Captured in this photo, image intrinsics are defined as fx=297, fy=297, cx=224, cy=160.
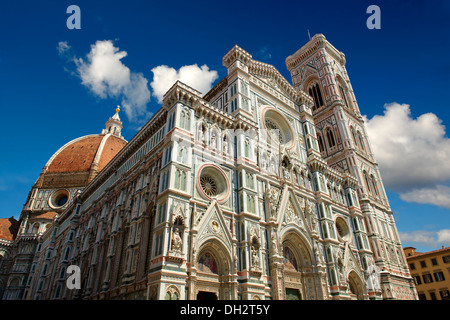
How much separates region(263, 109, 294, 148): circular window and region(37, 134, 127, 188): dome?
157ft

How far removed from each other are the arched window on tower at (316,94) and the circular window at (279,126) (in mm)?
19341

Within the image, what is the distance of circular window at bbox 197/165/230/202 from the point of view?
69.1 feet

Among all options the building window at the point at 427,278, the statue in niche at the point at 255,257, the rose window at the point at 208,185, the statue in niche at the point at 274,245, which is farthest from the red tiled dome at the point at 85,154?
the building window at the point at 427,278

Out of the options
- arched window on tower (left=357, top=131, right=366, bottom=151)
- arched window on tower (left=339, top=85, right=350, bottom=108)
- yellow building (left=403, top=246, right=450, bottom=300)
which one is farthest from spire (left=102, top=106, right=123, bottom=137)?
yellow building (left=403, top=246, right=450, bottom=300)

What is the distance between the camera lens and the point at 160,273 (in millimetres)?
15297

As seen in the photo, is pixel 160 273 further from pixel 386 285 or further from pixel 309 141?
pixel 386 285

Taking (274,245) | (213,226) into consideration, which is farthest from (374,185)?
(213,226)

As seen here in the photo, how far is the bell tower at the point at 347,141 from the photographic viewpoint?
1352 inches

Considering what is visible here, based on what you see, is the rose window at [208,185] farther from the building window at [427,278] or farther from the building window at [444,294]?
the building window at [427,278]

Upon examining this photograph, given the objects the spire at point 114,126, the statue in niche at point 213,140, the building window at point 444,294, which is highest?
the spire at point 114,126

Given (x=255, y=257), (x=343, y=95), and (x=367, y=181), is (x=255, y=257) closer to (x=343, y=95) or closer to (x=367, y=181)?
(x=367, y=181)

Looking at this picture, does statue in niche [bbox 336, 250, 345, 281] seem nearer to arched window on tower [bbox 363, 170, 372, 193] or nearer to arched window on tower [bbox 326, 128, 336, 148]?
arched window on tower [bbox 363, 170, 372, 193]

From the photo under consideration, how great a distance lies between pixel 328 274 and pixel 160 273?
16.3m

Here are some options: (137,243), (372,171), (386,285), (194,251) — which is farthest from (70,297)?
(372,171)
